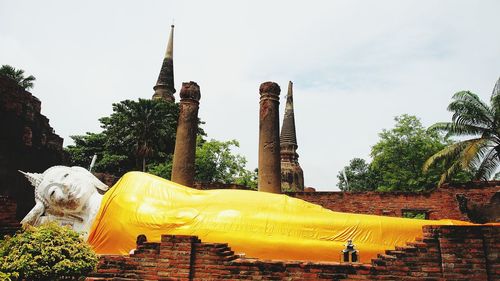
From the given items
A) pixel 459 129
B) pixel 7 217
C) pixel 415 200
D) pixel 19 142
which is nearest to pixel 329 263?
pixel 7 217

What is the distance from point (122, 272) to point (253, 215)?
9.01ft

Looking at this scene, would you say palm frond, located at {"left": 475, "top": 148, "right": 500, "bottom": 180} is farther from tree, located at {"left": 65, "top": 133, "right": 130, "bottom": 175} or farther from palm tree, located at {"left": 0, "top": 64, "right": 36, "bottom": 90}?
palm tree, located at {"left": 0, "top": 64, "right": 36, "bottom": 90}

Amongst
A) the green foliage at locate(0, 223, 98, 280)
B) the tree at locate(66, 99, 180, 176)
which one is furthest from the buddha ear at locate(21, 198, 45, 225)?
the tree at locate(66, 99, 180, 176)

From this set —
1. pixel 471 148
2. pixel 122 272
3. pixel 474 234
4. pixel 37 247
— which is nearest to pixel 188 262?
pixel 122 272

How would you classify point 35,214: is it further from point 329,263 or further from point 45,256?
point 329,263

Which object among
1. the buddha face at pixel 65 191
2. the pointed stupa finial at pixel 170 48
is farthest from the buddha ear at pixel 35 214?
the pointed stupa finial at pixel 170 48

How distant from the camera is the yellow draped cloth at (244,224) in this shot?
740 cm

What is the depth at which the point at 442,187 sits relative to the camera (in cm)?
1452

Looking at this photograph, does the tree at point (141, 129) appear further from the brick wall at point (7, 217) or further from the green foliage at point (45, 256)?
the green foliage at point (45, 256)

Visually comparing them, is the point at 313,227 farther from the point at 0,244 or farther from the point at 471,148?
the point at 471,148

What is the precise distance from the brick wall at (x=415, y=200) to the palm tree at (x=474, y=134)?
143 centimetres

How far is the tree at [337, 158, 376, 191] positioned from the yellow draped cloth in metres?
44.5

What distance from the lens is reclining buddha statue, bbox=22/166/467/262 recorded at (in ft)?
24.4

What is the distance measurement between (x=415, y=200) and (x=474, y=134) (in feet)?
12.6
